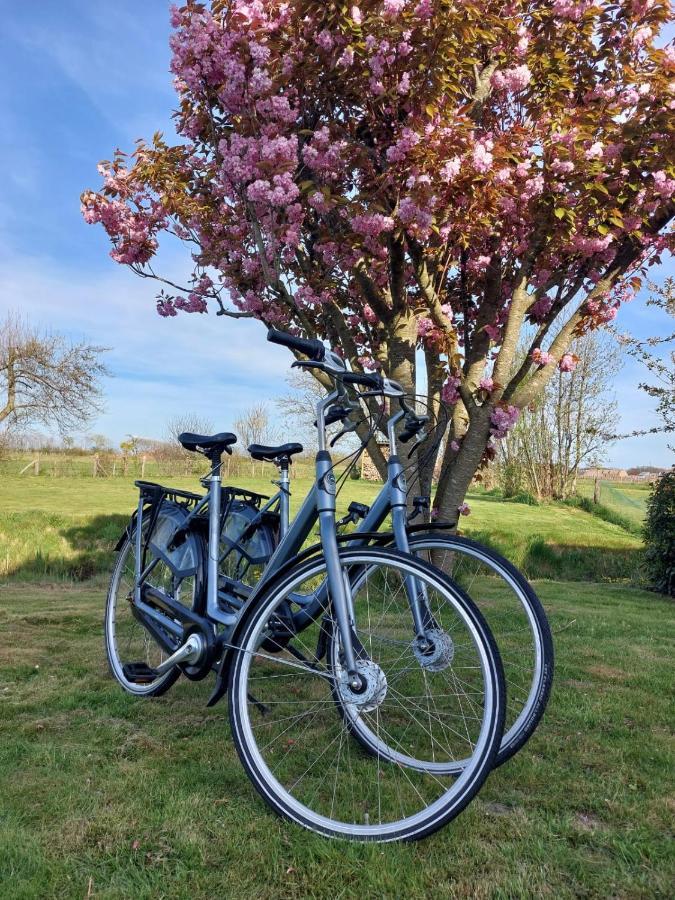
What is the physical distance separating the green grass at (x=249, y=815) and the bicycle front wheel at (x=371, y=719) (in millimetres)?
138

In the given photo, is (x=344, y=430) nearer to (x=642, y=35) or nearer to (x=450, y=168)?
(x=450, y=168)

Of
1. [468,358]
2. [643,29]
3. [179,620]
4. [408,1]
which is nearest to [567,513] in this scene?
[468,358]

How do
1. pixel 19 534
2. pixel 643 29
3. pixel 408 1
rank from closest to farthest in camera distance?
Result: pixel 408 1
pixel 643 29
pixel 19 534

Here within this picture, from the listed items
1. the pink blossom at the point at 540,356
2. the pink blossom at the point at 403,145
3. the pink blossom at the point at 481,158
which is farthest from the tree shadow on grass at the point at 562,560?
the pink blossom at the point at 403,145

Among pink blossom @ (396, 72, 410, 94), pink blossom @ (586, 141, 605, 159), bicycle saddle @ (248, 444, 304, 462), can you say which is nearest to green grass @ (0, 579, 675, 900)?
bicycle saddle @ (248, 444, 304, 462)

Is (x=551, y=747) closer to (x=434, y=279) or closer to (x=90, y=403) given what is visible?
(x=434, y=279)

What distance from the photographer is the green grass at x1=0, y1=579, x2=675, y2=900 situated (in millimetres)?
1714

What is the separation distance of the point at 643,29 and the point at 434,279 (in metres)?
2.67

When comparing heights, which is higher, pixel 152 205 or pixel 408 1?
pixel 408 1

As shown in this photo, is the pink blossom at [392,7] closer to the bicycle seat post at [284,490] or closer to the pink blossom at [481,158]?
the pink blossom at [481,158]

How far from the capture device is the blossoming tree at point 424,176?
187 inches

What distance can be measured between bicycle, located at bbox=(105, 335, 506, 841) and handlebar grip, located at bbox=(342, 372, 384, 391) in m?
0.02

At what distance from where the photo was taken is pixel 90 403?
87.6ft

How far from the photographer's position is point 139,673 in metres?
3.30
